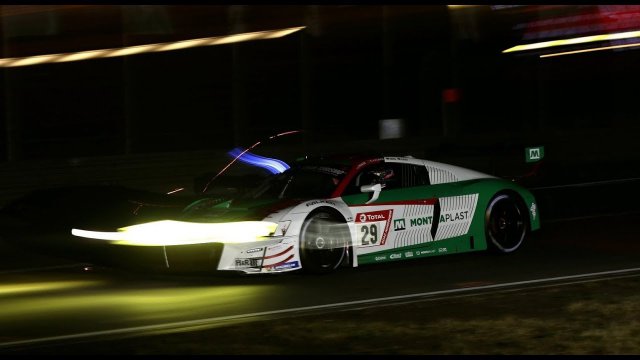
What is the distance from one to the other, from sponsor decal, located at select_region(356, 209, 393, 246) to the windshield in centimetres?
43

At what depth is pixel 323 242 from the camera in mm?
10711

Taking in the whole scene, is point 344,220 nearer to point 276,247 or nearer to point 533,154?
point 276,247

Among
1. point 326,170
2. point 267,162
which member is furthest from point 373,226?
point 267,162

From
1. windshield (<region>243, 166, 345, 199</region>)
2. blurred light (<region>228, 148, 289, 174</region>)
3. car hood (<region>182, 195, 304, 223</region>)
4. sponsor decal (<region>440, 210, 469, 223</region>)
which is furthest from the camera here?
blurred light (<region>228, 148, 289, 174</region>)

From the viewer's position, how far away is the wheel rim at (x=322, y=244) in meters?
10.6

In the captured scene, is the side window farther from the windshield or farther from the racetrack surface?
the racetrack surface

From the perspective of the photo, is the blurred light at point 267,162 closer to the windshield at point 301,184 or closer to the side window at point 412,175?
the windshield at point 301,184

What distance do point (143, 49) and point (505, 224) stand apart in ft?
33.1

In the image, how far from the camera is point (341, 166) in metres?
11.4

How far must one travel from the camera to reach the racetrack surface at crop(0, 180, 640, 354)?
7461mm

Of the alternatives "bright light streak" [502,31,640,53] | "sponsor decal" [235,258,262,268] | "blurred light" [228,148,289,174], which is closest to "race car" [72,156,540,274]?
"sponsor decal" [235,258,262,268]

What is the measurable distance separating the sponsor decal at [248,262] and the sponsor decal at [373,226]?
1149 millimetres

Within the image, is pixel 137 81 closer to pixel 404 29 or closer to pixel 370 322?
pixel 404 29

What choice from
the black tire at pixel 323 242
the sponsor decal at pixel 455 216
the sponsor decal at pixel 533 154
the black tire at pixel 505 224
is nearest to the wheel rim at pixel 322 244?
the black tire at pixel 323 242
